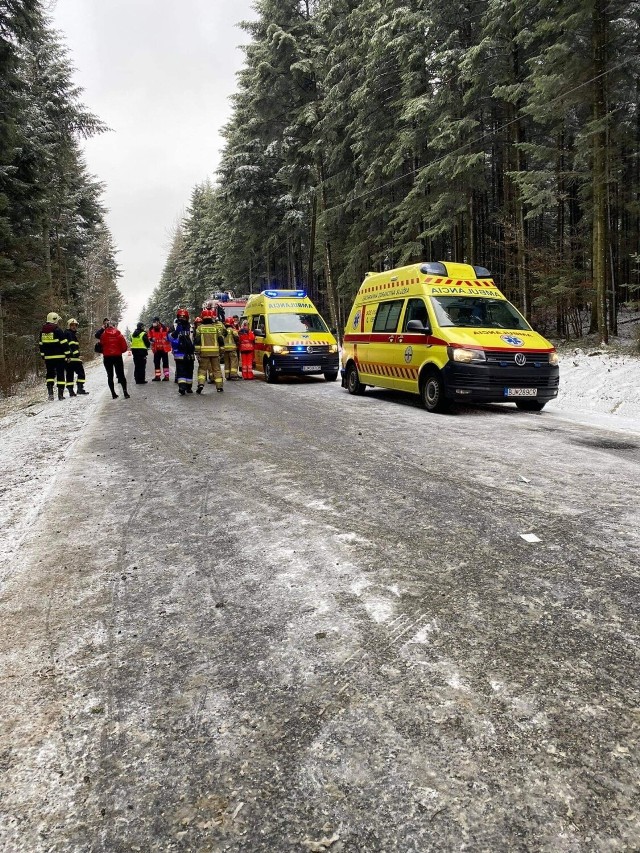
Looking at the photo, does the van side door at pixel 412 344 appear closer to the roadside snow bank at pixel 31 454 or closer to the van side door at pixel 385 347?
the van side door at pixel 385 347

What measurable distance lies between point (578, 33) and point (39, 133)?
1852 cm

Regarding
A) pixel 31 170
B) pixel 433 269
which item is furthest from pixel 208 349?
pixel 31 170

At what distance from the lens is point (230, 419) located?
9.38 meters

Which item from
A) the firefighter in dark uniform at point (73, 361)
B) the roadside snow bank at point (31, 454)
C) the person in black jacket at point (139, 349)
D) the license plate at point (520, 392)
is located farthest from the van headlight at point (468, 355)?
the person in black jacket at point (139, 349)

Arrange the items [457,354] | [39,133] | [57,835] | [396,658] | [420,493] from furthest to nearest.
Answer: [39,133], [457,354], [420,493], [396,658], [57,835]

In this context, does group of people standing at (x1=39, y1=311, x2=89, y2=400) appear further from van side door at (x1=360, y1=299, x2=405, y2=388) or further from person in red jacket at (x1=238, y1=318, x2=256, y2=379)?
van side door at (x1=360, y1=299, x2=405, y2=388)

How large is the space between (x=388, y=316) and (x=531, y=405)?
3.39 m

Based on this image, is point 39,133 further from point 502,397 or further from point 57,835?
point 57,835

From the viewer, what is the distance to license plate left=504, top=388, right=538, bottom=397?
936cm

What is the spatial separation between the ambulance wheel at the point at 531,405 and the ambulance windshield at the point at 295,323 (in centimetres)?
796

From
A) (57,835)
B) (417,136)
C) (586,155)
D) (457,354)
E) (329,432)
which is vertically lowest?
(57,835)

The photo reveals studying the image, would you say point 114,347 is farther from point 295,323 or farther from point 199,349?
point 295,323

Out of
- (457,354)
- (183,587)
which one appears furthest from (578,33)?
(183,587)

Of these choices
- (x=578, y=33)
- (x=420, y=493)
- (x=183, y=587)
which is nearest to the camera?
(x=183, y=587)
